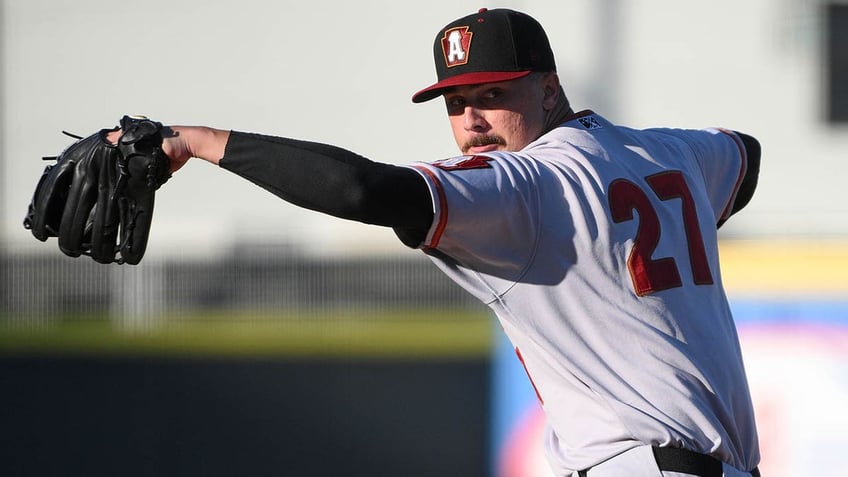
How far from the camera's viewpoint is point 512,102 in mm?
2539

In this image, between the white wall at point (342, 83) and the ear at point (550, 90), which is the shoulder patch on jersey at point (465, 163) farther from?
the white wall at point (342, 83)

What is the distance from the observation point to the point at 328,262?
1035cm

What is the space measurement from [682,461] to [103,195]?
50.7 inches

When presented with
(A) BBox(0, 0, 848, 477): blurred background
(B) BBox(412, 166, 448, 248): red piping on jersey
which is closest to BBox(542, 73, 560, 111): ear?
(B) BBox(412, 166, 448, 248): red piping on jersey

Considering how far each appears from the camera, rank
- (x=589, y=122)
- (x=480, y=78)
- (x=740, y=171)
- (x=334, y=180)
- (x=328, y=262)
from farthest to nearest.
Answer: (x=328, y=262), (x=740, y=171), (x=589, y=122), (x=480, y=78), (x=334, y=180)

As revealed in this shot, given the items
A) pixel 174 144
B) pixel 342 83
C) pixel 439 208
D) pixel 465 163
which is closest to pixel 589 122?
pixel 465 163

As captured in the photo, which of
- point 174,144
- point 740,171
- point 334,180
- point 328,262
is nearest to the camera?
point 334,180

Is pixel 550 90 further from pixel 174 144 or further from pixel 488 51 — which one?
pixel 174 144

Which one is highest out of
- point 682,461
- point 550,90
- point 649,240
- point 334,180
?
point 550,90

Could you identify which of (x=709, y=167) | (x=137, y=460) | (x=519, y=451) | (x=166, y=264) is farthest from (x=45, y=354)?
(x=709, y=167)

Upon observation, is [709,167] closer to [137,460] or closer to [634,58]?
[137,460]

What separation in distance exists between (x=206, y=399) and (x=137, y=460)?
53 cm

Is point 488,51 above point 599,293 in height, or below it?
above

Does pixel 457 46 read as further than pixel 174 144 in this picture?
Yes
